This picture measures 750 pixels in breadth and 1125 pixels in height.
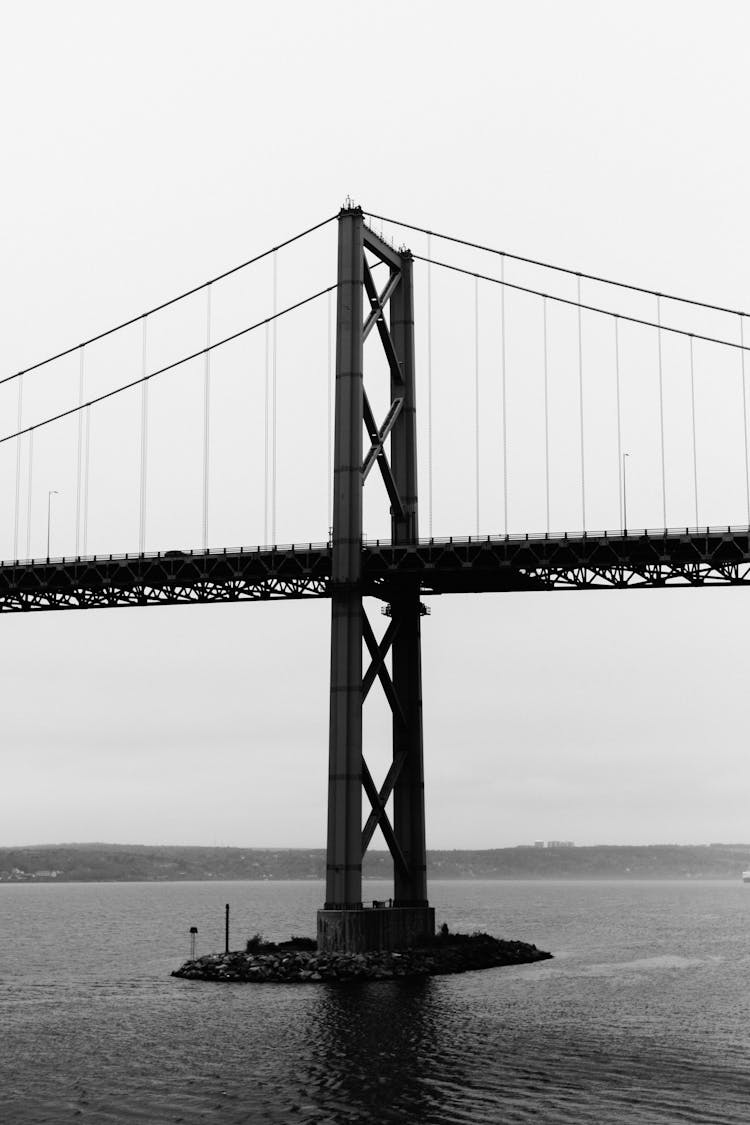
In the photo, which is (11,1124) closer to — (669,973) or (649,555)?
(649,555)

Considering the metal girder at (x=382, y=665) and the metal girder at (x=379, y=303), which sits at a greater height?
the metal girder at (x=379, y=303)

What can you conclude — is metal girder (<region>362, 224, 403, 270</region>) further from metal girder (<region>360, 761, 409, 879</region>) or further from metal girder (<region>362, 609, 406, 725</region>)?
metal girder (<region>360, 761, 409, 879</region>)

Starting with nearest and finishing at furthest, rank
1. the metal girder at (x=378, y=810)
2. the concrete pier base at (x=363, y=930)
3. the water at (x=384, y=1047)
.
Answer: the water at (x=384, y=1047) < the concrete pier base at (x=363, y=930) < the metal girder at (x=378, y=810)

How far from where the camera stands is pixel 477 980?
67.8 metres

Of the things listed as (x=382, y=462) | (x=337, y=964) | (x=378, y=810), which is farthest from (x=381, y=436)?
(x=337, y=964)

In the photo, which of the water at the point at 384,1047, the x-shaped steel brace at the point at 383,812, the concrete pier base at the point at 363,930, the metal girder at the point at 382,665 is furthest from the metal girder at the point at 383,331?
the water at the point at 384,1047

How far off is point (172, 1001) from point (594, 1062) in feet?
72.4

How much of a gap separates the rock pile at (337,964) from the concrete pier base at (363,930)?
64 centimetres

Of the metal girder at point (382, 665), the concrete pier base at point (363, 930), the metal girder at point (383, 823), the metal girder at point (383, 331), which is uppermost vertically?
the metal girder at point (383, 331)

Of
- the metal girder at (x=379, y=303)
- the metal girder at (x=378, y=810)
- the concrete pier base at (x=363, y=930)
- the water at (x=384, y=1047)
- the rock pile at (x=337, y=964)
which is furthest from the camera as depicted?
the metal girder at (x=379, y=303)

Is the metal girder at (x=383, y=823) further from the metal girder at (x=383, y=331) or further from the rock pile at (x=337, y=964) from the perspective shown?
the metal girder at (x=383, y=331)

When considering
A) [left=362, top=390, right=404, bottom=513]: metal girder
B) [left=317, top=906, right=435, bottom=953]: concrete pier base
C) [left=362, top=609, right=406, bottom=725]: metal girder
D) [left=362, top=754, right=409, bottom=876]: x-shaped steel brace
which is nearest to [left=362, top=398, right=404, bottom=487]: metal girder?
[left=362, top=390, right=404, bottom=513]: metal girder

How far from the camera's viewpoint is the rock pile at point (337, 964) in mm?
65562

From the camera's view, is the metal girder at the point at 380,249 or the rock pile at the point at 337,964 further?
the metal girder at the point at 380,249
